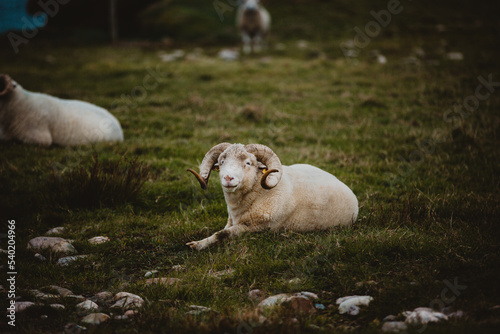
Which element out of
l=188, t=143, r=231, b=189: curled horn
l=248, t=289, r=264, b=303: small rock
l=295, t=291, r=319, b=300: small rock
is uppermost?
l=188, t=143, r=231, b=189: curled horn

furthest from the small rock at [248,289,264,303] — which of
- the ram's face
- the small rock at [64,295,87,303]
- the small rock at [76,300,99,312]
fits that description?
the small rock at [64,295,87,303]

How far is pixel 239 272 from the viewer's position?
15.5 feet

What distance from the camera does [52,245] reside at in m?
Answer: 5.46

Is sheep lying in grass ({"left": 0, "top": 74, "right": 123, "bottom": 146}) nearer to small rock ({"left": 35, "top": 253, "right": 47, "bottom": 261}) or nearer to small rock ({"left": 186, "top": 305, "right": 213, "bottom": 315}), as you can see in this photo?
small rock ({"left": 35, "top": 253, "right": 47, "bottom": 261})

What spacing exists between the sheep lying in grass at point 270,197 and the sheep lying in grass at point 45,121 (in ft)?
17.0

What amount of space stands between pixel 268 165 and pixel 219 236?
3.79ft

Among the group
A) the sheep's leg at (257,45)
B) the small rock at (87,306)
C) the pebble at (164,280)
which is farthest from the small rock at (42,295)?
the sheep's leg at (257,45)

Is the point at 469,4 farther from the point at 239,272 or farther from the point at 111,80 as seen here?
the point at 239,272

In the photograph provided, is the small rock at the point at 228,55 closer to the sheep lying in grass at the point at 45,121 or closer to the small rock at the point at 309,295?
the sheep lying in grass at the point at 45,121

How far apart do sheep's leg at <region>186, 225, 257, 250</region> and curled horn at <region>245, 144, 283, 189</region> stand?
27.8 inches

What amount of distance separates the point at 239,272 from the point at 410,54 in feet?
60.5

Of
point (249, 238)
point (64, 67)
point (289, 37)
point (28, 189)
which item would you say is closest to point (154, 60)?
point (64, 67)

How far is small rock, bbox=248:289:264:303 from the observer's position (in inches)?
165

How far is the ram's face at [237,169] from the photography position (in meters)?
5.15
